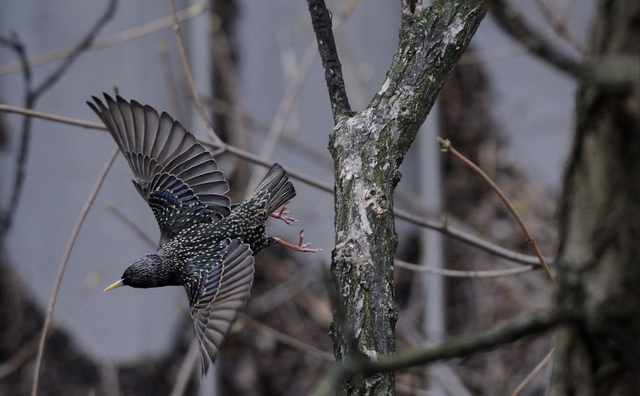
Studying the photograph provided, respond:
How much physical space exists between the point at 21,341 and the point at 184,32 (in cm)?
176

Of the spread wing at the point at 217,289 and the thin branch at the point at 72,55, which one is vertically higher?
the thin branch at the point at 72,55

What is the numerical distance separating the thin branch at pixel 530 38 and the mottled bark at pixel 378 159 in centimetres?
49

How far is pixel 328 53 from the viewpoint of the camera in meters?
1.40

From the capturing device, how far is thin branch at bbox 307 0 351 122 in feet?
4.50

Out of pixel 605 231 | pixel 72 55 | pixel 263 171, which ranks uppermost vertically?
pixel 72 55

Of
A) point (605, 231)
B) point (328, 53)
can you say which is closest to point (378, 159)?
point (328, 53)

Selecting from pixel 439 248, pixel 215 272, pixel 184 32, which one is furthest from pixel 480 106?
pixel 215 272

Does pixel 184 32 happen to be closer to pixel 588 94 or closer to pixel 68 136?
pixel 68 136

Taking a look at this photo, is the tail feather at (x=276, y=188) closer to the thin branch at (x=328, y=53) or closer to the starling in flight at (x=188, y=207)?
the starling in flight at (x=188, y=207)

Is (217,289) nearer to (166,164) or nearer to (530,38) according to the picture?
(166,164)

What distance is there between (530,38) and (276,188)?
1.53 metres

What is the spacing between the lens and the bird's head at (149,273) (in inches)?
81.6

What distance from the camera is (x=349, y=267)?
114 cm

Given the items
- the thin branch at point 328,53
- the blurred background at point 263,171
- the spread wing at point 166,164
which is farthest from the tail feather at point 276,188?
the blurred background at point 263,171
